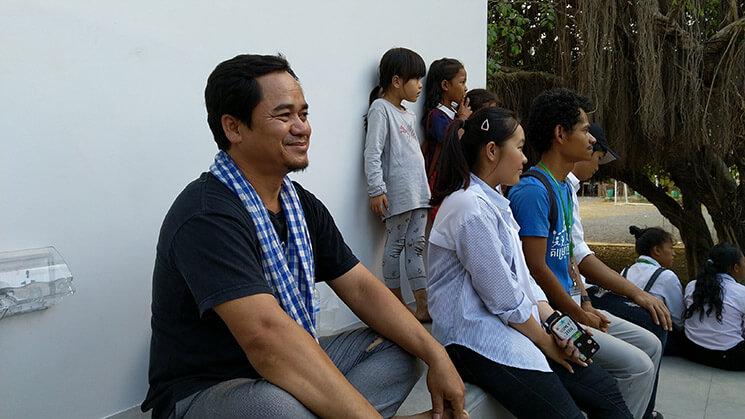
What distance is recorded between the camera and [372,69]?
4.05 metres

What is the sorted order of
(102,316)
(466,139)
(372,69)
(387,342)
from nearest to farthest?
Answer: (387,342) → (102,316) → (466,139) → (372,69)

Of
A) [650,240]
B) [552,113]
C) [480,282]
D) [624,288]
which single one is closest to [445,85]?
[552,113]

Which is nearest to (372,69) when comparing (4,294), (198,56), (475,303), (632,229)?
(198,56)

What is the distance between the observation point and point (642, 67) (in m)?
6.97

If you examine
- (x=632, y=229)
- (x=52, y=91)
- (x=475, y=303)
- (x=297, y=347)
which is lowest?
(x=632, y=229)

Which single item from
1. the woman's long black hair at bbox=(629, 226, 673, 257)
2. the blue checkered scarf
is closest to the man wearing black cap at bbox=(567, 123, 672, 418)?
the woman's long black hair at bbox=(629, 226, 673, 257)

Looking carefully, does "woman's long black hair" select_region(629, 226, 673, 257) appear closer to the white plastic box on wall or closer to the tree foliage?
the tree foliage

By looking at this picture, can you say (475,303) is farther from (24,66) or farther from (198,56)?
(24,66)

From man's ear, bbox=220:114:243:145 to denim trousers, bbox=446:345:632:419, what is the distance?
1.15 m

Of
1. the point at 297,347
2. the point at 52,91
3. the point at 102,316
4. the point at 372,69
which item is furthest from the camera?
the point at 372,69

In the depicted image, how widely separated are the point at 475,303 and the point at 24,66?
1.76m

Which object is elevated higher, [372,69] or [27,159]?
[372,69]

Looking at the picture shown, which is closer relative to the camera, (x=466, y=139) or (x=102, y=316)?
(x=102, y=316)

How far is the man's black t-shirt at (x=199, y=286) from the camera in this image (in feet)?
5.16
